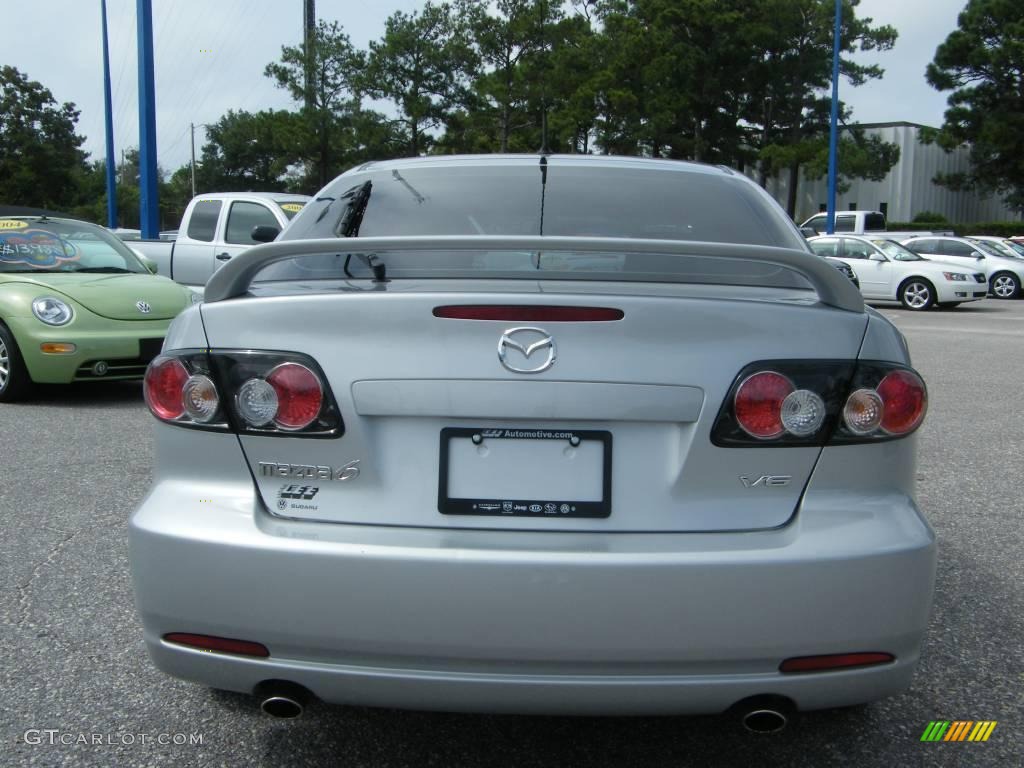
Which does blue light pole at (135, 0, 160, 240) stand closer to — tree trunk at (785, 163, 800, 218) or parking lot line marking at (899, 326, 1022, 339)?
parking lot line marking at (899, 326, 1022, 339)

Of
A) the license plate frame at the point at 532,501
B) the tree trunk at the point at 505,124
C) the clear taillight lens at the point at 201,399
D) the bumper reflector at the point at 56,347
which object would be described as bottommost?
the bumper reflector at the point at 56,347

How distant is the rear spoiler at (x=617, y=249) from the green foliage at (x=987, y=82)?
53077 millimetres

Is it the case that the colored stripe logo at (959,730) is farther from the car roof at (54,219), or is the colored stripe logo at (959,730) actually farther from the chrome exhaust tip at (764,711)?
the car roof at (54,219)

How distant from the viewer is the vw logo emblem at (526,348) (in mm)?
2057

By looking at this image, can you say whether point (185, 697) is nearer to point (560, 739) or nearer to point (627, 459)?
point (560, 739)

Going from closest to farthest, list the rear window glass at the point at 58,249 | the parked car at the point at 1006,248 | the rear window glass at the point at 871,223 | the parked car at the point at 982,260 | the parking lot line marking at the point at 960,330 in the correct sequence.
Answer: the rear window glass at the point at 58,249
the parking lot line marking at the point at 960,330
the parked car at the point at 982,260
the parked car at the point at 1006,248
the rear window glass at the point at 871,223

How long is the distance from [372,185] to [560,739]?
71.9 inches

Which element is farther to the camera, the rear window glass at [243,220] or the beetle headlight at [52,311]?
the rear window glass at [243,220]

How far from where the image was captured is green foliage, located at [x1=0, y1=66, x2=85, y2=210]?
6378 cm

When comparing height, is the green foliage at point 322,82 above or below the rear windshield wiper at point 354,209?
above

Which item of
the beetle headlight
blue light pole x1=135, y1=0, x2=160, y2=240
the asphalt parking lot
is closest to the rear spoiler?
the asphalt parking lot

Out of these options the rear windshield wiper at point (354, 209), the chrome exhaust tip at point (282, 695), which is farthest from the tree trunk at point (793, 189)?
the chrome exhaust tip at point (282, 695)

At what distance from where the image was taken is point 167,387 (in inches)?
89.8

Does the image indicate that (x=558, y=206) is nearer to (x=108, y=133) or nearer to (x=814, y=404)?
(x=814, y=404)
